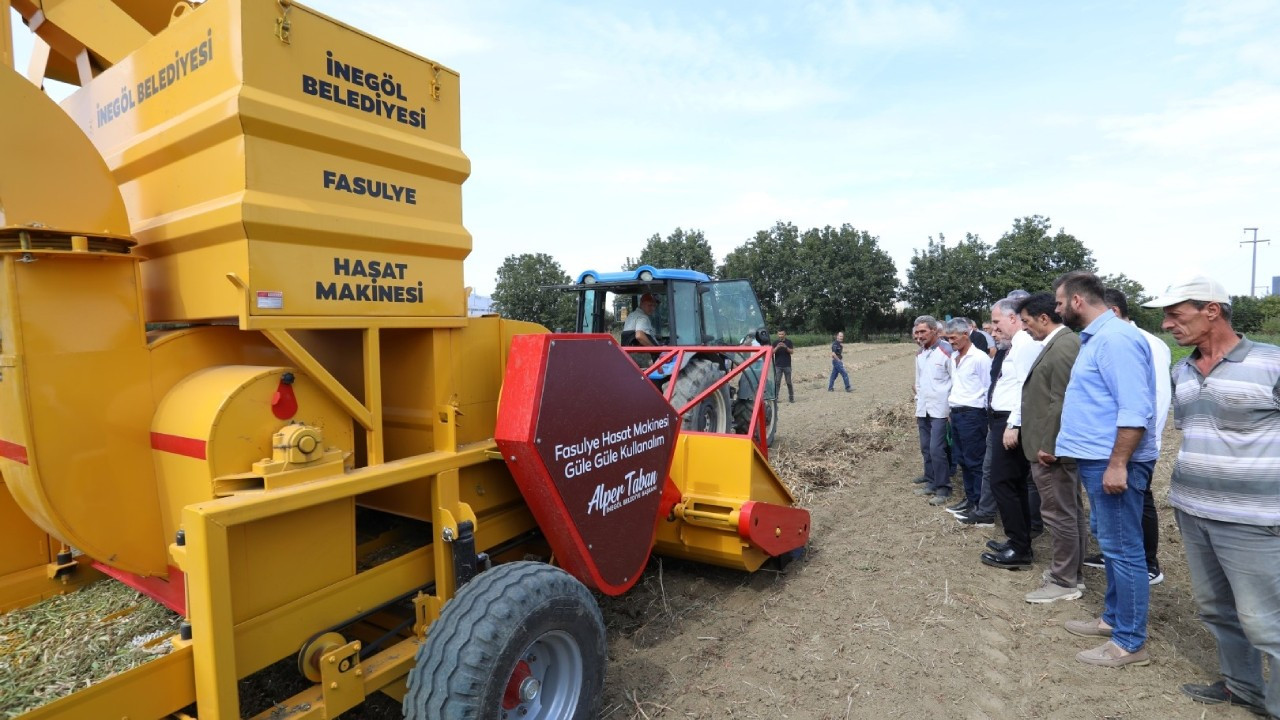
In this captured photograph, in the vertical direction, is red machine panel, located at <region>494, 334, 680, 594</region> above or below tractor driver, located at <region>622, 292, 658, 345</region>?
below

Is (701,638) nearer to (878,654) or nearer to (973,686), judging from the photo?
(878,654)

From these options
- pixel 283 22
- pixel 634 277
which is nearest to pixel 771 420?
pixel 634 277

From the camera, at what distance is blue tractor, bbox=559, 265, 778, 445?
6445mm

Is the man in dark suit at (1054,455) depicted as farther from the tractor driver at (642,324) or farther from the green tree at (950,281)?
the green tree at (950,281)

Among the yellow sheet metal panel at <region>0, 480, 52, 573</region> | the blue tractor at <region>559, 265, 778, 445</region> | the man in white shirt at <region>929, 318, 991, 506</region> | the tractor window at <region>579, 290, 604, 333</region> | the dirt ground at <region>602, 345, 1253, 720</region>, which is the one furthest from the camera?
the tractor window at <region>579, 290, 604, 333</region>

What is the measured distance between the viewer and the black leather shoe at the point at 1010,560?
4.49 m

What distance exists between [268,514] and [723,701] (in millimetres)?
2132

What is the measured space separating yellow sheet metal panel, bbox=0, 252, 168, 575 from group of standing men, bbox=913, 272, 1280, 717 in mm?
4142

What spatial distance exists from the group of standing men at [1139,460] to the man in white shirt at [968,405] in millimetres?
514

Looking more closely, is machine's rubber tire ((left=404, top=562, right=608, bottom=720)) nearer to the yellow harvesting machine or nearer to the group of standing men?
the yellow harvesting machine

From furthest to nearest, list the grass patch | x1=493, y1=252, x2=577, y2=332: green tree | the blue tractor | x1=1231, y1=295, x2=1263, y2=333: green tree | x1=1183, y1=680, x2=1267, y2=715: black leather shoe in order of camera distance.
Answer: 1. x1=493, y1=252, x2=577, y2=332: green tree
2. x1=1231, y1=295, x2=1263, y2=333: green tree
3. the blue tractor
4. x1=1183, y1=680, x2=1267, y2=715: black leather shoe
5. the grass patch

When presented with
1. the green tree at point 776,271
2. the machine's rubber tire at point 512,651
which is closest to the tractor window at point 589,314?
the machine's rubber tire at point 512,651

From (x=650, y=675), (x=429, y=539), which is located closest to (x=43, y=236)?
(x=429, y=539)

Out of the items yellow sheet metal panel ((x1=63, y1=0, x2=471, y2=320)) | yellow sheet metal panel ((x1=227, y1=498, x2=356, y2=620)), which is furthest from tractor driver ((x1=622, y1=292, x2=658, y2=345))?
yellow sheet metal panel ((x1=227, y1=498, x2=356, y2=620))
